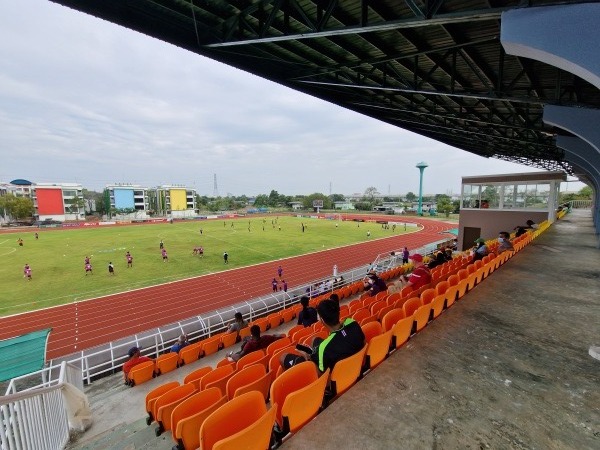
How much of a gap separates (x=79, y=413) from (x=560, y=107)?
1180 cm

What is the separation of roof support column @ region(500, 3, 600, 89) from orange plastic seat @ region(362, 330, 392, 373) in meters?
3.65

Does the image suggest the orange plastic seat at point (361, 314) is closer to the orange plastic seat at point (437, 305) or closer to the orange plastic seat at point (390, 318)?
the orange plastic seat at point (390, 318)

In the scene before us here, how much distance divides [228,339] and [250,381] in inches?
202

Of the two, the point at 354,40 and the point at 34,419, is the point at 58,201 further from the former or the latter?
the point at 354,40

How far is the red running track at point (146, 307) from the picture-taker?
501 inches

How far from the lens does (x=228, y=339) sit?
7.94 meters

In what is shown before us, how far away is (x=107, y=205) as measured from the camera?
8281 centimetres

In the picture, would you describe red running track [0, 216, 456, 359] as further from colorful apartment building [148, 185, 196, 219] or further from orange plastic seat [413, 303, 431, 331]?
colorful apartment building [148, 185, 196, 219]

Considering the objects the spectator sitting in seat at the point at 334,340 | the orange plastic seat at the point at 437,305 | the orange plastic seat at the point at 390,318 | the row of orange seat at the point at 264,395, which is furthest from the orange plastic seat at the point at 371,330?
the orange plastic seat at the point at 437,305

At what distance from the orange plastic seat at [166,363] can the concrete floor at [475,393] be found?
0.68 metres

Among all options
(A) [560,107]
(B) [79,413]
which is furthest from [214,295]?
(A) [560,107]

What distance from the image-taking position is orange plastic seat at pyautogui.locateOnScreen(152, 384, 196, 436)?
A: 3.36m

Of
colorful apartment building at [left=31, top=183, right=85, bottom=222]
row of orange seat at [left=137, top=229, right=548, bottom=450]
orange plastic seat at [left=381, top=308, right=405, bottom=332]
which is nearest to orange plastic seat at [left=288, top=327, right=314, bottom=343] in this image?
row of orange seat at [left=137, top=229, right=548, bottom=450]

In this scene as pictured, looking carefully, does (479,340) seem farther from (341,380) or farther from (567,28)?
(567,28)
